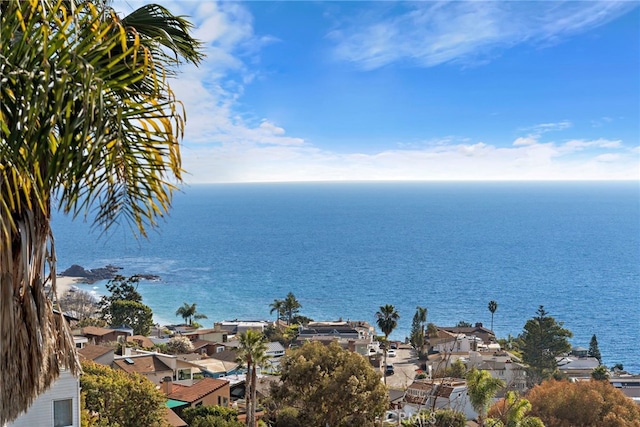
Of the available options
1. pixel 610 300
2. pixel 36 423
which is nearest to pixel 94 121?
pixel 36 423

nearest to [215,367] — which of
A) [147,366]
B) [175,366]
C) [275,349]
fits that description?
[175,366]

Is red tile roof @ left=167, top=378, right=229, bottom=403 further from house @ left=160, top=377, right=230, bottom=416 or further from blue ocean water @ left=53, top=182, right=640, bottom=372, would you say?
blue ocean water @ left=53, top=182, right=640, bottom=372

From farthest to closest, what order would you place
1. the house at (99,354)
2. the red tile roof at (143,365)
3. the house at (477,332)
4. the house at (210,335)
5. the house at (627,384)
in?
the house at (477,332), the house at (210,335), the house at (627,384), the red tile roof at (143,365), the house at (99,354)

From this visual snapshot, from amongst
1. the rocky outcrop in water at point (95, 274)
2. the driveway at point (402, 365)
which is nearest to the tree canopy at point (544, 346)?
the driveway at point (402, 365)

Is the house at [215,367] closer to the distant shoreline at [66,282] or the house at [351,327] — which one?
the house at [351,327]

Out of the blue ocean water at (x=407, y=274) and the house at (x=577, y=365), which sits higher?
the house at (x=577, y=365)

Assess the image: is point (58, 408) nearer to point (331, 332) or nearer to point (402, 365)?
point (402, 365)

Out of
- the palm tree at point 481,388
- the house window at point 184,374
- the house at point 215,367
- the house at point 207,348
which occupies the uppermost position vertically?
the palm tree at point 481,388
